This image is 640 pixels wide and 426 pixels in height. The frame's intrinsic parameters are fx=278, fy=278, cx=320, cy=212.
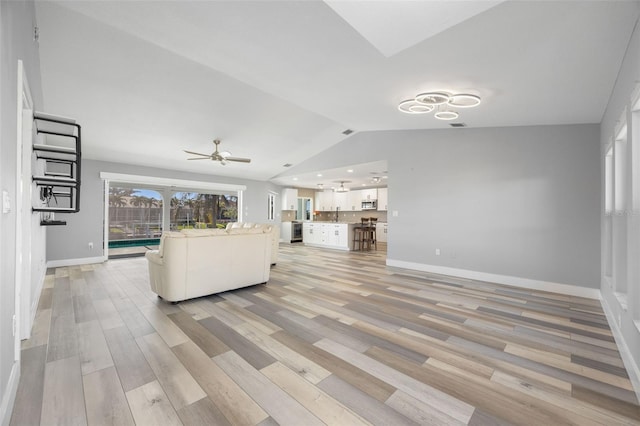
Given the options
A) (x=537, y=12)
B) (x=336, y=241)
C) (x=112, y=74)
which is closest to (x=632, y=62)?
(x=537, y=12)

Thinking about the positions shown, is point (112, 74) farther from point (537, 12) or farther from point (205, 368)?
point (537, 12)

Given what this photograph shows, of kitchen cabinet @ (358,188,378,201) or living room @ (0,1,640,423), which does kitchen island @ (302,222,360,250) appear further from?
kitchen cabinet @ (358,188,378,201)

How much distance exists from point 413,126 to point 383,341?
4.55 m

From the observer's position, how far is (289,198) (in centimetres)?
1177

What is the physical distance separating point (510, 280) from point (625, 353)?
250 cm

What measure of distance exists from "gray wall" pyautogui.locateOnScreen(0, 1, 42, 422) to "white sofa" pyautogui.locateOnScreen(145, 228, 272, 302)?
165 cm

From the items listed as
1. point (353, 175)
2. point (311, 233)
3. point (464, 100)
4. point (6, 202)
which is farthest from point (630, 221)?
point (311, 233)

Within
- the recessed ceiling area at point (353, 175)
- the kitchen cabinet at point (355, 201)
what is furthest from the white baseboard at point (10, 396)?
the kitchen cabinet at point (355, 201)

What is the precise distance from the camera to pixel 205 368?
6.91 feet

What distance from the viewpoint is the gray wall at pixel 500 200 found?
427 cm

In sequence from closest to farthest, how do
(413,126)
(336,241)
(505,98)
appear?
(505,98) → (413,126) → (336,241)

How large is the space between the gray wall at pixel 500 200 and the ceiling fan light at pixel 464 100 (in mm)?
1756

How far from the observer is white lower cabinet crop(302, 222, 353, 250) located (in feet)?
30.0

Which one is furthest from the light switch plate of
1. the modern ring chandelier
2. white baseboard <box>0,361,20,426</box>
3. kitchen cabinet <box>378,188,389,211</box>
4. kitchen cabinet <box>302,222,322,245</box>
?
kitchen cabinet <box>378,188,389,211</box>
